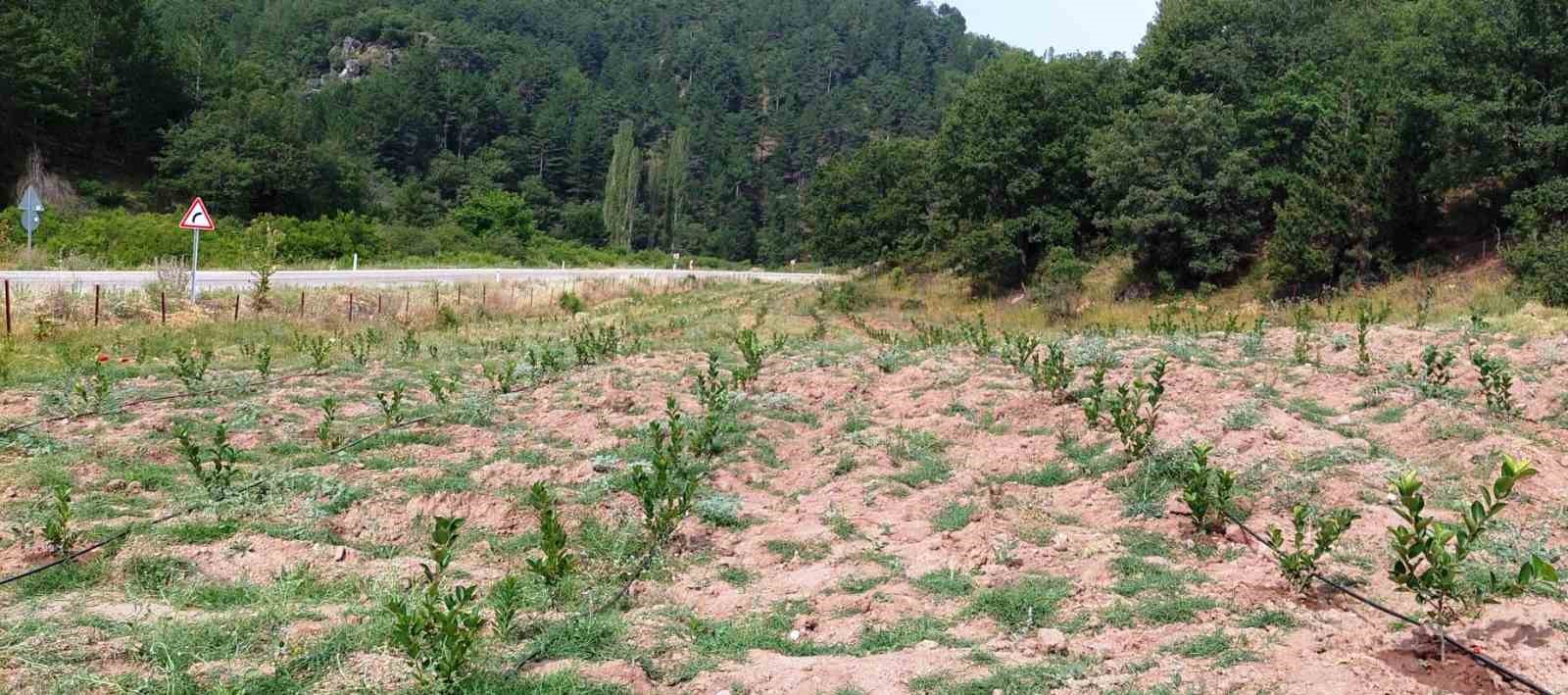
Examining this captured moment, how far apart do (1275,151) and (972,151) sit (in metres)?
8.83

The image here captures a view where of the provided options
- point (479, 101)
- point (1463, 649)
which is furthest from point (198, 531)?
point (479, 101)

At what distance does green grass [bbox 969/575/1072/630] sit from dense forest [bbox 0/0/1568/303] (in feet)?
56.7

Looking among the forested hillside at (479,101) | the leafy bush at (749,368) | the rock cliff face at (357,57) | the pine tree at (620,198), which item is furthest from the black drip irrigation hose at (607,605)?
the rock cliff face at (357,57)

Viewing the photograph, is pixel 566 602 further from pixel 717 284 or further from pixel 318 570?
pixel 717 284

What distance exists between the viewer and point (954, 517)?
6.88 meters

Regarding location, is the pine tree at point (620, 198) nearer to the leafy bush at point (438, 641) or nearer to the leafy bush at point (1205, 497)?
the leafy bush at point (1205, 497)

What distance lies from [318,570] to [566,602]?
1549 mm

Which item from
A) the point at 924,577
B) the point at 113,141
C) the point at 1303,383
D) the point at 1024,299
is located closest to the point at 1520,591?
the point at 924,577

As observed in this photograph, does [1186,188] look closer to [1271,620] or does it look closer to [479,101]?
[1271,620]

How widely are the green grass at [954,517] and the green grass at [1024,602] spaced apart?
3.42 ft

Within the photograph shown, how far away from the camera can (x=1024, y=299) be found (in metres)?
30.0

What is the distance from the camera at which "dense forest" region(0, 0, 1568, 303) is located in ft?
76.4

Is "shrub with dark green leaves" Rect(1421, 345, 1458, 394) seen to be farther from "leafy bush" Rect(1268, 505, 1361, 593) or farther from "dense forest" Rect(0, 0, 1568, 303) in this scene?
"dense forest" Rect(0, 0, 1568, 303)

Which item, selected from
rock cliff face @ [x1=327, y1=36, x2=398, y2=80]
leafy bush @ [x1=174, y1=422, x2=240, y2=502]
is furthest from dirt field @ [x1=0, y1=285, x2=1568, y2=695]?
rock cliff face @ [x1=327, y1=36, x2=398, y2=80]
